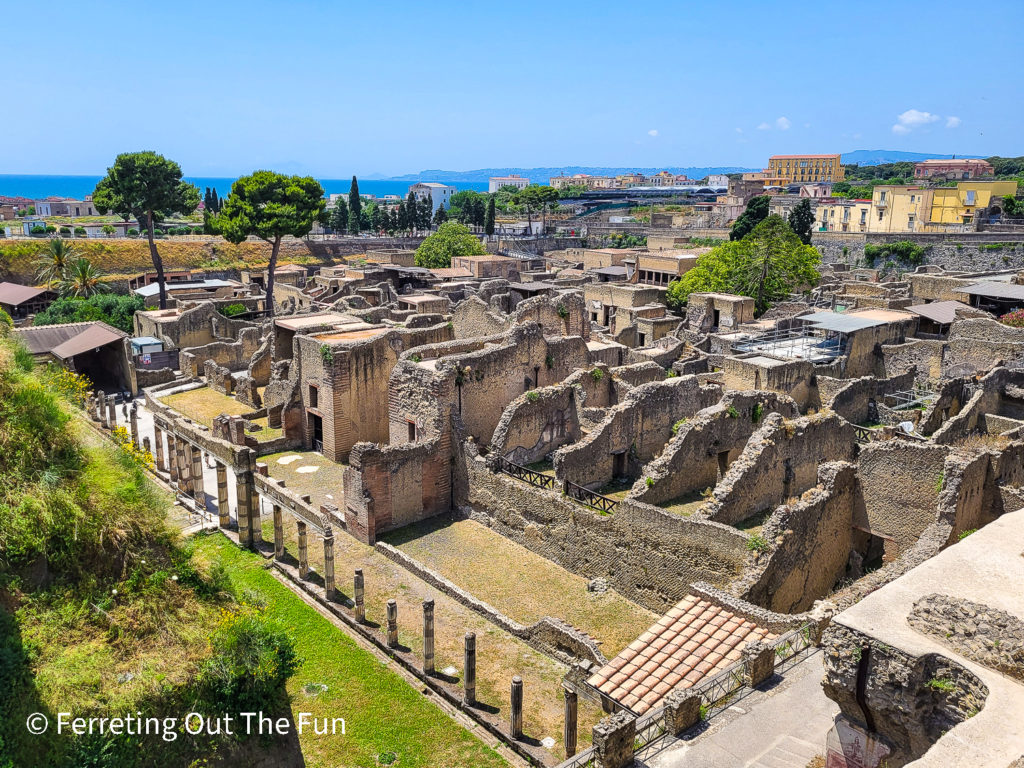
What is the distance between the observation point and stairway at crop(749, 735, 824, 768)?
31.9ft

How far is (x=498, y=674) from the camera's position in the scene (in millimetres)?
15414

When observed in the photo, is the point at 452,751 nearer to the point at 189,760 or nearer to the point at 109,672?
the point at 189,760

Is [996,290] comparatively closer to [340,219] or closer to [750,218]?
[750,218]

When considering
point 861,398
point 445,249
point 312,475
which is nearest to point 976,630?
point 312,475

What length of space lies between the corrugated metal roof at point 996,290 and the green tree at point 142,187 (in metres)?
51.6

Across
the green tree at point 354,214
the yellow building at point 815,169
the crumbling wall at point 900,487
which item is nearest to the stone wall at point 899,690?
the crumbling wall at point 900,487

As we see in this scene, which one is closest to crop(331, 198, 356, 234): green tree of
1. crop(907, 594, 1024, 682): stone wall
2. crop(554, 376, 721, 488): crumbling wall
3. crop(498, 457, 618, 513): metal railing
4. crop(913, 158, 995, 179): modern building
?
crop(554, 376, 721, 488): crumbling wall

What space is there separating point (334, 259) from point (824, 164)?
489 feet

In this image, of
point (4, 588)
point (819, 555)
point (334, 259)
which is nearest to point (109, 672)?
point (4, 588)

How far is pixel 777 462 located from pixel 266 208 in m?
41.5

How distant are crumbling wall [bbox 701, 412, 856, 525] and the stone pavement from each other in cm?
650

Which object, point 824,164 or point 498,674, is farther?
point 824,164

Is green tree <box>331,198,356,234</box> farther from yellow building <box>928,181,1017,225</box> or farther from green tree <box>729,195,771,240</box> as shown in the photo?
yellow building <box>928,181,1017,225</box>

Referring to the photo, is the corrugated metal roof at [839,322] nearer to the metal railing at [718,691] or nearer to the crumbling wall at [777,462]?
the crumbling wall at [777,462]
